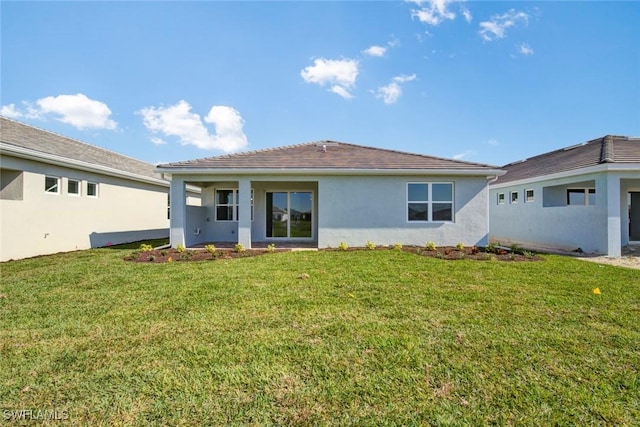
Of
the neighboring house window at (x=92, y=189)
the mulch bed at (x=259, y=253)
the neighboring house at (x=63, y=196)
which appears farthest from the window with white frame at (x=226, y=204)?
the neighboring house window at (x=92, y=189)

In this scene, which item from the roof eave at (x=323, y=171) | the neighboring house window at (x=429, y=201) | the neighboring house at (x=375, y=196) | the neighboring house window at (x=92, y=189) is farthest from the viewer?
the neighboring house window at (x=92, y=189)

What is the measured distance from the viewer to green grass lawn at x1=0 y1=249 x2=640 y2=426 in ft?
8.44

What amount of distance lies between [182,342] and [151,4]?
11364 millimetres

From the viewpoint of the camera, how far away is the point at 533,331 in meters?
4.04

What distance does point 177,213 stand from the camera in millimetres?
11656

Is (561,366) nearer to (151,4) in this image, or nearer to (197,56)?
(151,4)

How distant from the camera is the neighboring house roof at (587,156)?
1092cm

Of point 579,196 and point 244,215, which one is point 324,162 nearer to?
point 244,215

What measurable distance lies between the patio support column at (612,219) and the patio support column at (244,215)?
43.0 feet

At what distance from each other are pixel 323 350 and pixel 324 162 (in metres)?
9.36

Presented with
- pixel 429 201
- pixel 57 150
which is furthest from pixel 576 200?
pixel 57 150

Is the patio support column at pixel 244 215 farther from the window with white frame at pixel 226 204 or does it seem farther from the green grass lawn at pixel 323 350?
the green grass lawn at pixel 323 350

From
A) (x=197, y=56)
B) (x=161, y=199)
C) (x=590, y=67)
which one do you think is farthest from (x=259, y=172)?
(x=590, y=67)

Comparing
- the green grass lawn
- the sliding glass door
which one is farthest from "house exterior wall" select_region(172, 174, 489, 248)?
the green grass lawn
